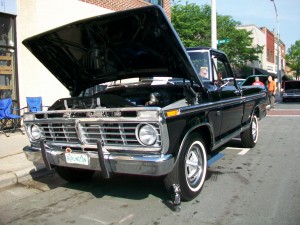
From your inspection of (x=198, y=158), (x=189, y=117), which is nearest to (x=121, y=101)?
(x=189, y=117)

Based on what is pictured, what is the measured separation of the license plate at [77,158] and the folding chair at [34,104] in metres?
5.86

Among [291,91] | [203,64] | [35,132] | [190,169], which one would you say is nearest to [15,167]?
[35,132]

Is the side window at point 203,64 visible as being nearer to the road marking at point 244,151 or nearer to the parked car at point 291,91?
the road marking at point 244,151

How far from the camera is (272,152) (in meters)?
7.56

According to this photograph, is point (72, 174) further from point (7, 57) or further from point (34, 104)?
point (7, 57)

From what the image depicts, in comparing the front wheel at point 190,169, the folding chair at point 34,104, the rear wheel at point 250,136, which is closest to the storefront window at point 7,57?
the folding chair at point 34,104

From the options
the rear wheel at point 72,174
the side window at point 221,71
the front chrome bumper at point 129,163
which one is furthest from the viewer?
the side window at point 221,71

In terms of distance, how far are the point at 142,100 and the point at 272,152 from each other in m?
3.67

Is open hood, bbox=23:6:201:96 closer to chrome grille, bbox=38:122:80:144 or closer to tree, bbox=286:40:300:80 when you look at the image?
chrome grille, bbox=38:122:80:144

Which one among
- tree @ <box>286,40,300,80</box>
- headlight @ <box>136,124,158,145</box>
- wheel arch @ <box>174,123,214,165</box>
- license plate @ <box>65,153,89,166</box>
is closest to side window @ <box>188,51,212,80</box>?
wheel arch @ <box>174,123,214,165</box>

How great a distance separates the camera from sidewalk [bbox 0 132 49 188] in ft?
19.1

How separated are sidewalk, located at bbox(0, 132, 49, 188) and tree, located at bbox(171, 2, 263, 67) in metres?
23.0

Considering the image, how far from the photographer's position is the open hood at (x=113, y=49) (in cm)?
428

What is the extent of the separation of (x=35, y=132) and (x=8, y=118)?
495 cm
